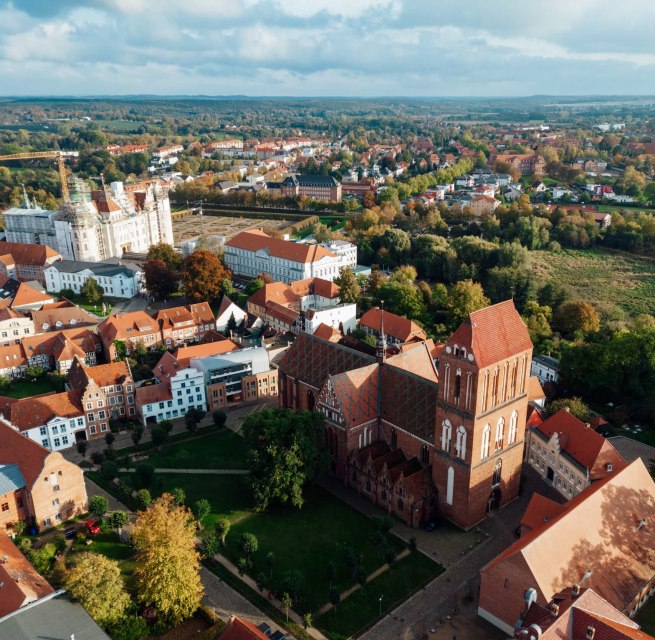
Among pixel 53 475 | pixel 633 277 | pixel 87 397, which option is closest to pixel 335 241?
pixel 633 277

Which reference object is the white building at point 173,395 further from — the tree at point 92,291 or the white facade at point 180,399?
the tree at point 92,291

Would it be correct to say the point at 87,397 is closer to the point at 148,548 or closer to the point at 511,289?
the point at 148,548

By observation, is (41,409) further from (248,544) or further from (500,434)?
(500,434)

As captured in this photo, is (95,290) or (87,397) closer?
(87,397)

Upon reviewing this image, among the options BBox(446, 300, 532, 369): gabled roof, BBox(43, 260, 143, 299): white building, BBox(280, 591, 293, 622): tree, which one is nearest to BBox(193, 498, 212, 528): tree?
BBox(280, 591, 293, 622): tree

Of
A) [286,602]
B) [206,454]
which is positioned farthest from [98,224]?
[286,602]

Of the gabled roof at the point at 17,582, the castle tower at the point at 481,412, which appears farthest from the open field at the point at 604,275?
the gabled roof at the point at 17,582
